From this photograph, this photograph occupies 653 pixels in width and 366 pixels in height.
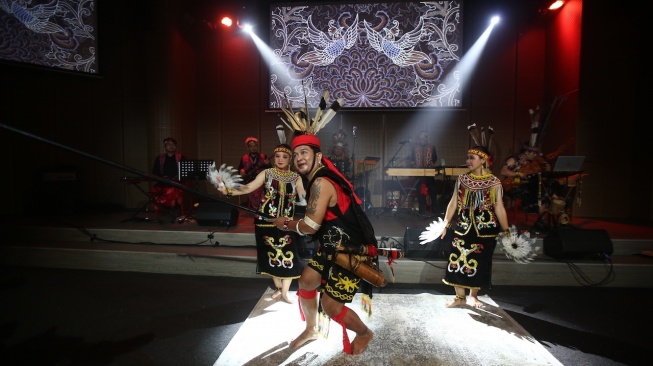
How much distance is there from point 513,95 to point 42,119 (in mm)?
11054

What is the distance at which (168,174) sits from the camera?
6613 millimetres

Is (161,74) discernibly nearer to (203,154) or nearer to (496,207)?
(203,154)

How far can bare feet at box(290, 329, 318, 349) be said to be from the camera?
107 inches

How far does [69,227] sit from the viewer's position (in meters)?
5.56

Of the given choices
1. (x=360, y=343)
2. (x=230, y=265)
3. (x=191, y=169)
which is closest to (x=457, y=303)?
(x=360, y=343)

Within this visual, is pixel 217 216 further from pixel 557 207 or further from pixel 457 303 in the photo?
pixel 557 207

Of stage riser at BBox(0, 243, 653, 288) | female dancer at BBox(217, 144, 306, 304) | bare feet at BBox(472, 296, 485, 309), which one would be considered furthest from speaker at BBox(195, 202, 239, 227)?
bare feet at BBox(472, 296, 485, 309)

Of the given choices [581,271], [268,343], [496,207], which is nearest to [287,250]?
[268,343]

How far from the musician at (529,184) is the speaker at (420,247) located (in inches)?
87.1

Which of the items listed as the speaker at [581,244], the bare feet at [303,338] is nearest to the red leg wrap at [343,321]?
the bare feet at [303,338]

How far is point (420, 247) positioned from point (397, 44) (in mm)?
5521

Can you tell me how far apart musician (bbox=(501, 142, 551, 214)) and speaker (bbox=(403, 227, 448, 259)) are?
221 centimetres

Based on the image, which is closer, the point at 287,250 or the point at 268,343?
the point at 268,343

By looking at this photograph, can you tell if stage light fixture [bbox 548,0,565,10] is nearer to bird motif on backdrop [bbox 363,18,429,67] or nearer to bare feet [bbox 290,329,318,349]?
bird motif on backdrop [bbox 363,18,429,67]
